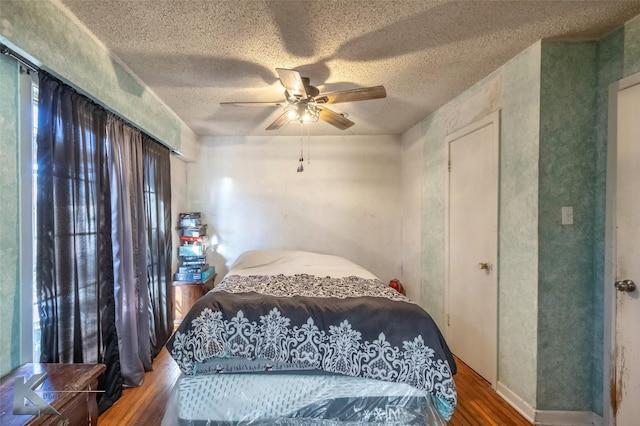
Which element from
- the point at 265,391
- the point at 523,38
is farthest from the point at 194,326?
the point at 523,38

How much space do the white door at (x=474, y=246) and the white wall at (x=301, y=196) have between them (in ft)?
3.62

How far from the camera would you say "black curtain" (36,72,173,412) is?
55.6 inches

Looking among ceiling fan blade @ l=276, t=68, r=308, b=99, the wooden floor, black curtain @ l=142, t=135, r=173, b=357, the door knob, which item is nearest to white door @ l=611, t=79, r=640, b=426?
the door knob

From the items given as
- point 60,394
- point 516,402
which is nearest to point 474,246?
point 516,402

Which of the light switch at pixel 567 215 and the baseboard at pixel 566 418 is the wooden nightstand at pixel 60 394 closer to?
the baseboard at pixel 566 418

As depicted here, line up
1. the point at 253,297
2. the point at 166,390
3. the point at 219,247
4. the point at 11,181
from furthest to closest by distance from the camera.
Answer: the point at 219,247
the point at 166,390
the point at 253,297
the point at 11,181

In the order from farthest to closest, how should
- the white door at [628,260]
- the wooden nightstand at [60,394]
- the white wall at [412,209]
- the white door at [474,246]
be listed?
the white wall at [412,209], the white door at [474,246], the white door at [628,260], the wooden nightstand at [60,394]

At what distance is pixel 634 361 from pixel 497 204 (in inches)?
43.6

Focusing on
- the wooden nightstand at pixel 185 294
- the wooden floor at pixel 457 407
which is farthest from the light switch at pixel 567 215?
the wooden nightstand at pixel 185 294

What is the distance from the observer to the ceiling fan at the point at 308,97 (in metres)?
1.77

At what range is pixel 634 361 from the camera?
152 cm

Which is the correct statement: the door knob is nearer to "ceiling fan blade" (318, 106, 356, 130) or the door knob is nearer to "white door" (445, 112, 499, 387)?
"white door" (445, 112, 499, 387)

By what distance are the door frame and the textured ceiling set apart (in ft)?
1.71

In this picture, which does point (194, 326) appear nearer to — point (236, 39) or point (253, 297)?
point (253, 297)
